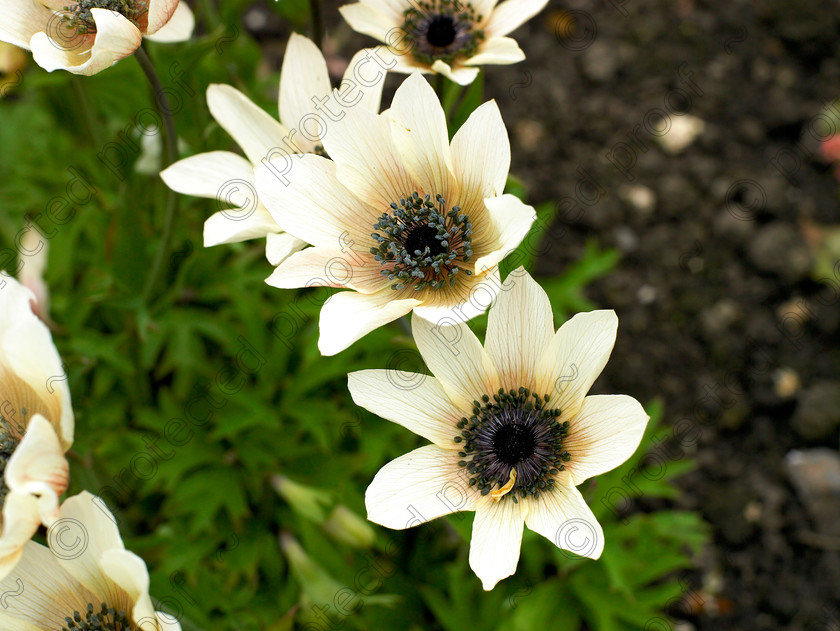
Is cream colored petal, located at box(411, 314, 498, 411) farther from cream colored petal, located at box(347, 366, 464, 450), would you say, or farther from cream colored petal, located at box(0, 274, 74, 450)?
cream colored petal, located at box(0, 274, 74, 450)

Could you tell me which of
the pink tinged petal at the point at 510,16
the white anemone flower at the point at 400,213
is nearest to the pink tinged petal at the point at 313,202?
the white anemone flower at the point at 400,213

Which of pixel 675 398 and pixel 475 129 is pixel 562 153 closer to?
pixel 675 398

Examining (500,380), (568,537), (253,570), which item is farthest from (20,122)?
(568,537)

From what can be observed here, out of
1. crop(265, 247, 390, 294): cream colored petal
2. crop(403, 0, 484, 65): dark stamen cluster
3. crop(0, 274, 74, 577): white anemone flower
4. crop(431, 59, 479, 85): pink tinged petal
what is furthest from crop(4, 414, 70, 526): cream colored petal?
crop(403, 0, 484, 65): dark stamen cluster

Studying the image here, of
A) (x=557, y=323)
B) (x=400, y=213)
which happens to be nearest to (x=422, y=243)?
(x=400, y=213)

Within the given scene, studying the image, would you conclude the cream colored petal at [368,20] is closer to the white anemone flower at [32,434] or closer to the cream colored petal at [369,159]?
the cream colored petal at [369,159]

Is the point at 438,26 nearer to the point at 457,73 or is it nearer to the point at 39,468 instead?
the point at 457,73

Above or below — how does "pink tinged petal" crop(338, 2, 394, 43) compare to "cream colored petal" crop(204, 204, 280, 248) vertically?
above
